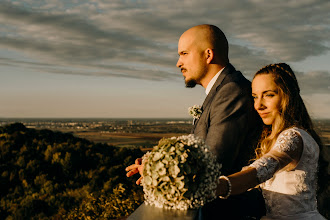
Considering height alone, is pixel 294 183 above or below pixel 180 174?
below

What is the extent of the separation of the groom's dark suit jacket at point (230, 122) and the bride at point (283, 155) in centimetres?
17

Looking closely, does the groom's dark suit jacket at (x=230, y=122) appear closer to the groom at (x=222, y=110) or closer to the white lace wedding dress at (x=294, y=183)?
the groom at (x=222, y=110)

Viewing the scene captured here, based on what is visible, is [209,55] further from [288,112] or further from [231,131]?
[288,112]

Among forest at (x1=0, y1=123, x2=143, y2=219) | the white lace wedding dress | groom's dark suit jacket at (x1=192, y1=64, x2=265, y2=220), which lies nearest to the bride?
the white lace wedding dress

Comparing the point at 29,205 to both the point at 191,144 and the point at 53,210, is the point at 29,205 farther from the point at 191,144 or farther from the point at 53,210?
the point at 191,144

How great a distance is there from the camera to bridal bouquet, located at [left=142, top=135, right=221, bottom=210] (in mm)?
2395

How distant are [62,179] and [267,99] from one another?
14059 mm

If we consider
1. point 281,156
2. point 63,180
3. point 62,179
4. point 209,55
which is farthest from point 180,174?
point 62,179

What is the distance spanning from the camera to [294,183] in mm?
3314

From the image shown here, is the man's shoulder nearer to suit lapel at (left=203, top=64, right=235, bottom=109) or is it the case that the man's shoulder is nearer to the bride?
suit lapel at (left=203, top=64, right=235, bottom=109)

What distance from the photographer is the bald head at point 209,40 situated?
4590 mm

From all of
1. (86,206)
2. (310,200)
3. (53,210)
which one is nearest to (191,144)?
(310,200)

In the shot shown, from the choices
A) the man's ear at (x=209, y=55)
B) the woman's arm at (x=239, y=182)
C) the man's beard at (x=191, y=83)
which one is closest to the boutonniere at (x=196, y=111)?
the man's beard at (x=191, y=83)

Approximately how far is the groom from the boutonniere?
0.11 meters
